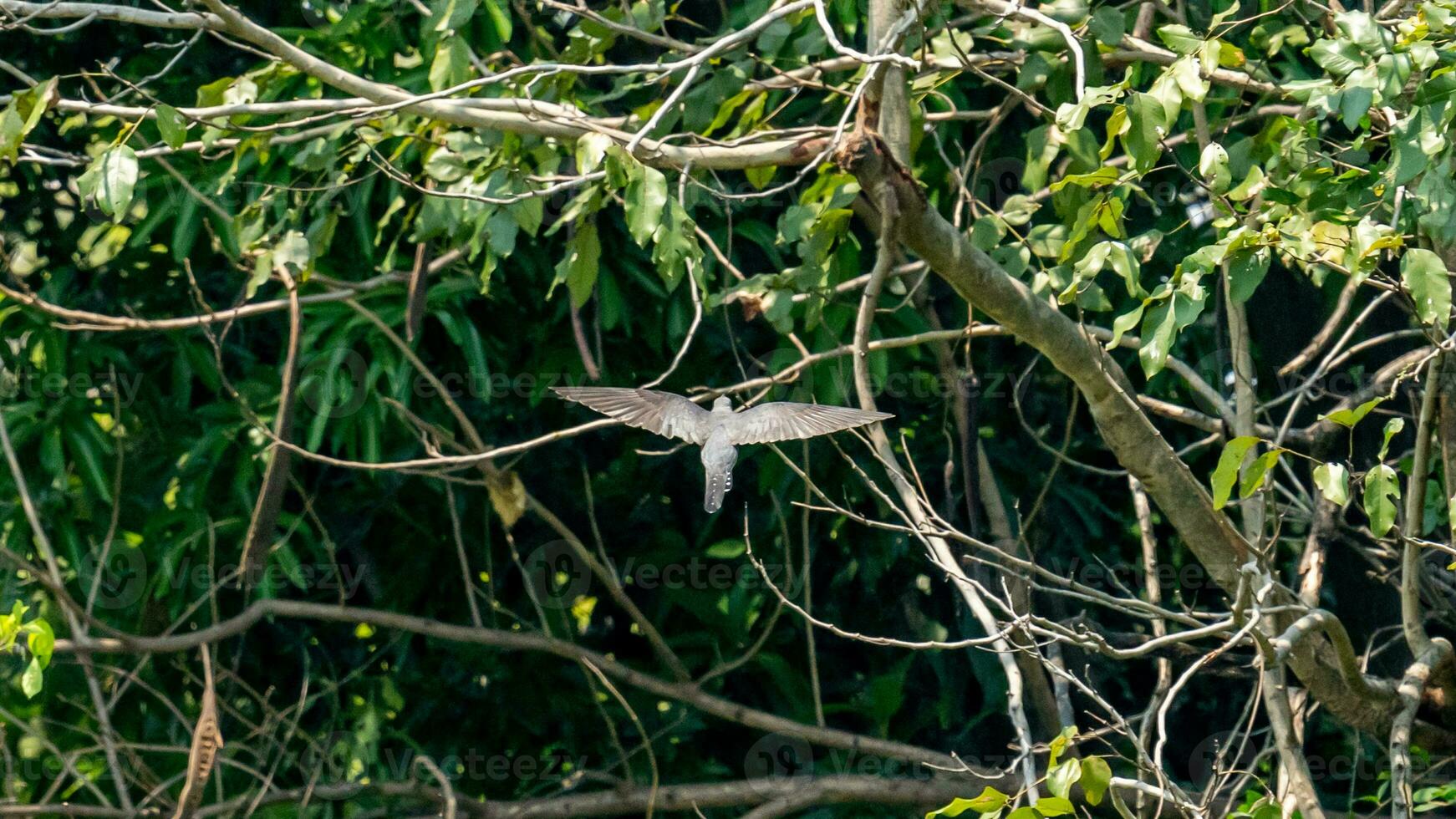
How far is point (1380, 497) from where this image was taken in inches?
85.6

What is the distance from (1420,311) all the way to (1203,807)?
837mm

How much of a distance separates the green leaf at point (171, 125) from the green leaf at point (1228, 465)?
70.4 inches

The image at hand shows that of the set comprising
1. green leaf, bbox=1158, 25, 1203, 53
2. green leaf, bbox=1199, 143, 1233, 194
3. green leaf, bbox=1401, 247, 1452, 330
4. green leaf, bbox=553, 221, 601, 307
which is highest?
green leaf, bbox=1158, 25, 1203, 53

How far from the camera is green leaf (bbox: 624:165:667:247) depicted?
8.02 ft

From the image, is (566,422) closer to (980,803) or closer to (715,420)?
(715,420)

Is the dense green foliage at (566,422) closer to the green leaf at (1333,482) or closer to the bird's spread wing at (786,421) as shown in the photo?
the bird's spread wing at (786,421)

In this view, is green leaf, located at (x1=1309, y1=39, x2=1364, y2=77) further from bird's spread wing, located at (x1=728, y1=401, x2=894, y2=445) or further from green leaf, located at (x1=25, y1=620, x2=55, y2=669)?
green leaf, located at (x1=25, y1=620, x2=55, y2=669)

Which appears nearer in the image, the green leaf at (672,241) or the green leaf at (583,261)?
the green leaf at (672,241)

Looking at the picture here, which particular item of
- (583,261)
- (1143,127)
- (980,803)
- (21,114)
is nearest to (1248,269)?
(1143,127)

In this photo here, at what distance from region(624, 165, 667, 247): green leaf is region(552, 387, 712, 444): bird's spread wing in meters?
0.43

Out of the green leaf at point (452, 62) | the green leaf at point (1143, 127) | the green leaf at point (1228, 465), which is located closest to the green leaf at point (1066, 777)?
the green leaf at point (1228, 465)

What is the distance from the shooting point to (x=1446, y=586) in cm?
332

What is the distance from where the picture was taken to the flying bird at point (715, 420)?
105 inches

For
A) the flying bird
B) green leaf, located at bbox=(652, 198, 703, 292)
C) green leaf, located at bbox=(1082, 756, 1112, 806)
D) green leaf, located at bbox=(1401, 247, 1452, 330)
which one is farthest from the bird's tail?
green leaf, located at bbox=(1401, 247, 1452, 330)
